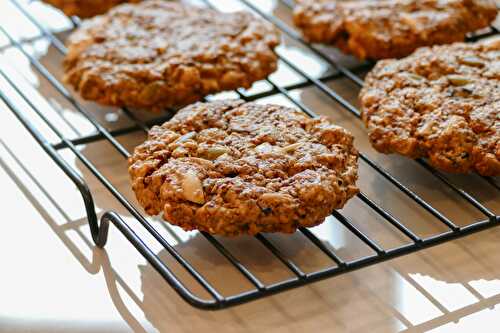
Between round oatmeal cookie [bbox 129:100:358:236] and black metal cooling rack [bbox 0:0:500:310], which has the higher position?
round oatmeal cookie [bbox 129:100:358:236]

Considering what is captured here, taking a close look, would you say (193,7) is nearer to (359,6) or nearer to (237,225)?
(359,6)

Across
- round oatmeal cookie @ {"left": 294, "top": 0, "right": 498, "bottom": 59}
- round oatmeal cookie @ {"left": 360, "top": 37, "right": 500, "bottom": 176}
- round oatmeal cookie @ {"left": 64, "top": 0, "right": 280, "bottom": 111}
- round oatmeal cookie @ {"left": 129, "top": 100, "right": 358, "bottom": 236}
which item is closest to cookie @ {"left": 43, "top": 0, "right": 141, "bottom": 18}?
round oatmeal cookie @ {"left": 64, "top": 0, "right": 280, "bottom": 111}

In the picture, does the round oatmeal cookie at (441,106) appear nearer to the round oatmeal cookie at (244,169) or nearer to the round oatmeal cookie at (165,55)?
the round oatmeal cookie at (244,169)

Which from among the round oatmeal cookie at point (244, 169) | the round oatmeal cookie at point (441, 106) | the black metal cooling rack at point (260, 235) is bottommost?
the black metal cooling rack at point (260, 235)

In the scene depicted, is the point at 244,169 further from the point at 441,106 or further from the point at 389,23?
the point at 389,23

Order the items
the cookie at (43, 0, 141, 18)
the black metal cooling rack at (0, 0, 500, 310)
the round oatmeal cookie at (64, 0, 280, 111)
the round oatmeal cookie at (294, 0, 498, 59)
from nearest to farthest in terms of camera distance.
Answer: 1. the black metal cooling rack at (0, 0, 500, 310)
2. the round oatmeal cookie at (64, 0, 280, 111)
3. the round oatmeal cookie at (294, 0, 498, 59)
4. the cookie at (43, 0, 141, 18)

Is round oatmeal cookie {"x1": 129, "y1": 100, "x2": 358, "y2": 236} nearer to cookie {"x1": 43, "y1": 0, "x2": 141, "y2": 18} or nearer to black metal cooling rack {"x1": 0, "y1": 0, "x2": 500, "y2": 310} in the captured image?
black metal cooling rack {"x1": 0, "y1": 0, "x2": 500, "y2": 310}

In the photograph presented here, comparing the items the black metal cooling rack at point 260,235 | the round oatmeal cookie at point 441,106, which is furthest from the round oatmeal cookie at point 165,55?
the round oatmeal cookie at point 441,106
